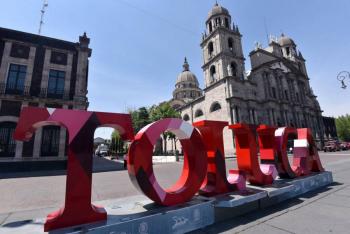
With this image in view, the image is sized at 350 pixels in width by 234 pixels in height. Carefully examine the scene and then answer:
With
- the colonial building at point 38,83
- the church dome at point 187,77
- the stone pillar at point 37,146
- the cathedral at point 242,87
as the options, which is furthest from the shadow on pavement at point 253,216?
the church dome at point 187,77

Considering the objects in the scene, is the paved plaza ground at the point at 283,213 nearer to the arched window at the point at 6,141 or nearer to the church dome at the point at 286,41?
the arched window at the point at 6,141

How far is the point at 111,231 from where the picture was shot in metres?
3.12

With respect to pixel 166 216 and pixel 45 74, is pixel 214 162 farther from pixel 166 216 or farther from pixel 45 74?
pixel 45 74

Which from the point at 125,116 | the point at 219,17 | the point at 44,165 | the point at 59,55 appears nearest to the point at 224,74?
the point at 219,17

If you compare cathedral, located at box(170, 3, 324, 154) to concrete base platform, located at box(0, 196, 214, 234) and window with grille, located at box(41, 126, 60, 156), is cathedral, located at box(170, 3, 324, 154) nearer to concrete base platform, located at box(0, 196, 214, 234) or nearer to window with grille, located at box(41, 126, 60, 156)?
window with grille, located at box(41, 126, 60, 156)

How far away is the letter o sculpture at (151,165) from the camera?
3924 millimetres

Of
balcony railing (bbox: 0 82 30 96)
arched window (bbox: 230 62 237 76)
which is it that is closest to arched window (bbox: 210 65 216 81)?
arched window (bbox: 230 62 237 76)

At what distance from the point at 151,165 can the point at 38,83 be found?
18879mm

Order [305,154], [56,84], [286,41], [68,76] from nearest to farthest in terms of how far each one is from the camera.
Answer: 1. [305,154]
2. [56,84]
3. [68,76]
4. [286,41]

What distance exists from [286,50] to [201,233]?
6074 centimetres

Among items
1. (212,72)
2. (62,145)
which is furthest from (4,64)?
(212,72)

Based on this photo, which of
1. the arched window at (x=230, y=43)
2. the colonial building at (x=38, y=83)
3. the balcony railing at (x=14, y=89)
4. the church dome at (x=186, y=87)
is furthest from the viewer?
the church dome at (x=186, y=87)

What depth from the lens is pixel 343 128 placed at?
220 ft

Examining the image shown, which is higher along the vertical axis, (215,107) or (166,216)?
(215,107)
